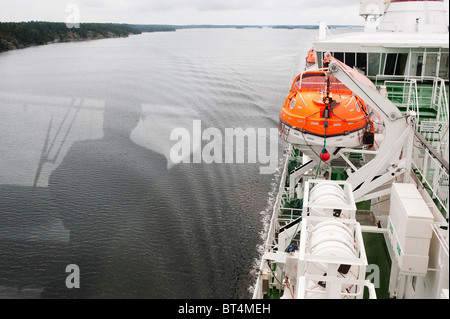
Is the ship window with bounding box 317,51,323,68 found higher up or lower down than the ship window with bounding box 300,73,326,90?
higher up

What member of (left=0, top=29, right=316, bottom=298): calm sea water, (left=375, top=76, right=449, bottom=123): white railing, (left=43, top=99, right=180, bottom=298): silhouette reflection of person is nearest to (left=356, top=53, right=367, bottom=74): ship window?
(left=375, top=76, right=449, bottom=123): white railing

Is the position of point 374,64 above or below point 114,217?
above

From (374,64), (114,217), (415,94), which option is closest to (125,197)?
(114,217)

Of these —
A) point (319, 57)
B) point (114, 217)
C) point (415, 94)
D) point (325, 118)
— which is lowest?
point (114, 217)

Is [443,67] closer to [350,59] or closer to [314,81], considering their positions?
[350,59]

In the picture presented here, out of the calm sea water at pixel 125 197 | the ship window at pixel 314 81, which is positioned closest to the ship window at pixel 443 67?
the ship window at pixel 314 81

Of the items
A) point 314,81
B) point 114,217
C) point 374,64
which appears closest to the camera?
point 314,81

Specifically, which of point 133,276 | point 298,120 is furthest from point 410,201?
point 133,276

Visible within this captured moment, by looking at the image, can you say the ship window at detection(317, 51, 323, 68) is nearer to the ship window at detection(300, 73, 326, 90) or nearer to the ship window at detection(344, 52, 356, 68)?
the ship window at detection(344, 52, 356, 68)
